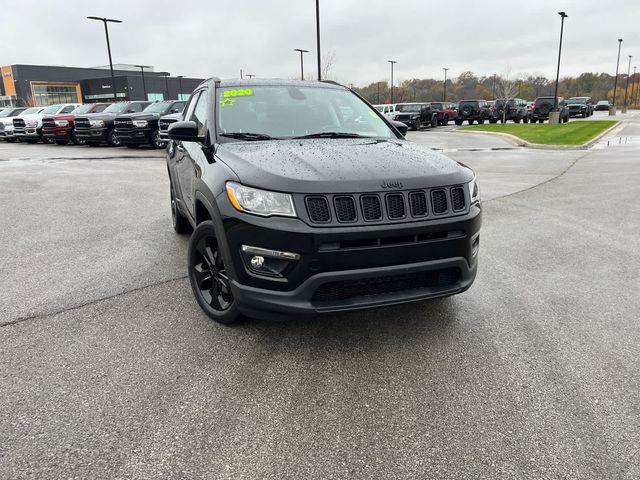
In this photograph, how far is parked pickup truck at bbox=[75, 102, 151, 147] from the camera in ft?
67.5

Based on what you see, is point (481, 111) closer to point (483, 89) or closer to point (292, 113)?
point (292, 113)

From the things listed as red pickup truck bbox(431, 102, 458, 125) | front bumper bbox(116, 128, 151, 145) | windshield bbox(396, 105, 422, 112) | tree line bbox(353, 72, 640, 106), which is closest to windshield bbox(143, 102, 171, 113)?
front bumper bbox(116, 128, 151, 145)

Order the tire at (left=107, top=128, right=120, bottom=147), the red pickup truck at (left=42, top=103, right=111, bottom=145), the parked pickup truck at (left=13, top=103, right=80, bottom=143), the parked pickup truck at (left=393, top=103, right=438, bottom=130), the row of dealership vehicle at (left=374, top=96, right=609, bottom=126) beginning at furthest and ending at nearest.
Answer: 1. the row of dealership vehicle at (left=374, top=96, right=609, bottom=126)
2. the parked pickup truck at (left=393, top=103, right=438, bottom=130)
3. the parked pickup truck at (left=13, top=103, right=80, bottom=143)
4. the red pickup truck at (left=42, top=103, right=111, bottom=145)
5. the tire at (left=107, top=128, right=120, bottom=147)

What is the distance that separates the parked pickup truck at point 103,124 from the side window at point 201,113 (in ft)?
55.3

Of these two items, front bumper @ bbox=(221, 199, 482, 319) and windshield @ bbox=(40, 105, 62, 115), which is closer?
front bumper @ bbox=(221, 199, 482, 319)

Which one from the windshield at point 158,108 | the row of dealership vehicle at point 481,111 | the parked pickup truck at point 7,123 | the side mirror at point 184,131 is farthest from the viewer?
the row of dealership vehicle at point 481,111

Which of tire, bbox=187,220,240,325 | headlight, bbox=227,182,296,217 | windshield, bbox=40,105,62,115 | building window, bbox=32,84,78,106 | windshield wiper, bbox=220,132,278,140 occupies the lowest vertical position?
tire, bbox=187,220,240,325

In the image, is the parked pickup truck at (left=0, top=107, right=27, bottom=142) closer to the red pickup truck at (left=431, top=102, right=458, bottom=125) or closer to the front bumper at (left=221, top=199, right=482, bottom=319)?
the red pickup truck at (left=431, top=102, right=458, bottom=125)

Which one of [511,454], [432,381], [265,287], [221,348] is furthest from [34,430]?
[511,454]

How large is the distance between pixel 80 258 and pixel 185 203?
1554 mm

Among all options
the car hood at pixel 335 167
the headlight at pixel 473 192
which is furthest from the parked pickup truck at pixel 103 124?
the headlight at pixel 473 192

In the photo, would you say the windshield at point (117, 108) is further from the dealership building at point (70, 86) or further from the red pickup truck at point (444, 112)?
the dealership building at point (70, 86)

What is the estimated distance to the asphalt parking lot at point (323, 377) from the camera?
7.57 ft

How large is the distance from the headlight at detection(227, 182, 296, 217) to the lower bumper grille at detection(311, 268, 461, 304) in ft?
1.67
